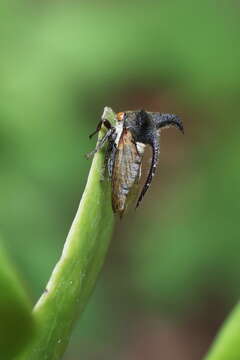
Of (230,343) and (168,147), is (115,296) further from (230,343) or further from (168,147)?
(230,343)

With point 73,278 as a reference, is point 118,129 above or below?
above

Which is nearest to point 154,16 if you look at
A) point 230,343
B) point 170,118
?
point 170,118

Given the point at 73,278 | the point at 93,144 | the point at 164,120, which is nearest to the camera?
the point at 73,278

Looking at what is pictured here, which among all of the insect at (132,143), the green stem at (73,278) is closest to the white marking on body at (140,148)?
the insect at (132,143)

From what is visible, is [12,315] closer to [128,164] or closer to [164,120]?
[164,120]

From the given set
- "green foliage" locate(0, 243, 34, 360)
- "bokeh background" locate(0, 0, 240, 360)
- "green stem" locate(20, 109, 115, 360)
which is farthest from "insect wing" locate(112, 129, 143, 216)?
"bokeh background" locate(0, 0, 240, 360)

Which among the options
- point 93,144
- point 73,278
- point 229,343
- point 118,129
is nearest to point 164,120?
point 118,129

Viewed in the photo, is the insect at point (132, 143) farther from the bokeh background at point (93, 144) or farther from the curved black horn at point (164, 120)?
the bokeh background at point (93, 144)
